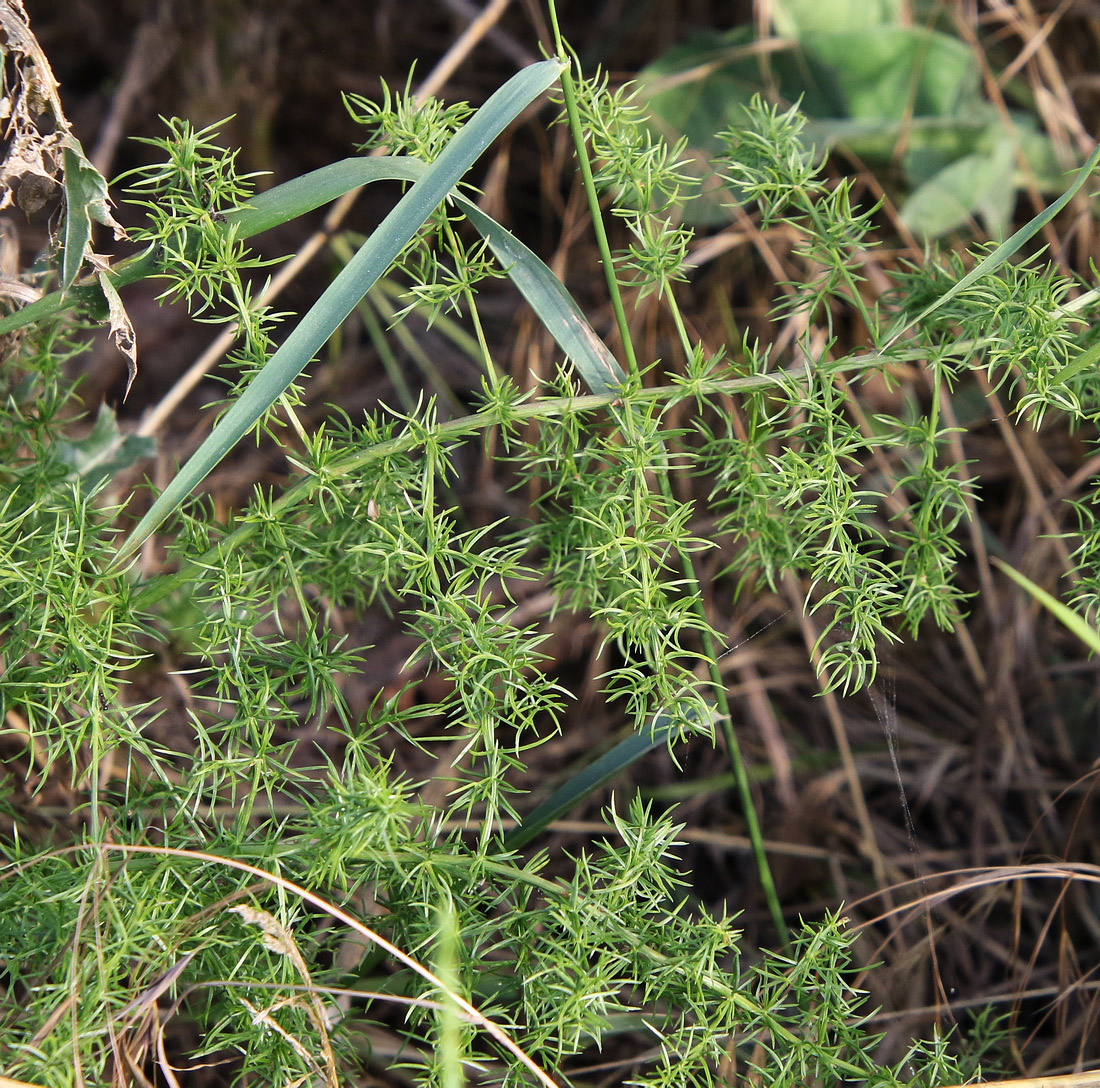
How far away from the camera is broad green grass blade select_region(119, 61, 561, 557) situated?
0.91 meters

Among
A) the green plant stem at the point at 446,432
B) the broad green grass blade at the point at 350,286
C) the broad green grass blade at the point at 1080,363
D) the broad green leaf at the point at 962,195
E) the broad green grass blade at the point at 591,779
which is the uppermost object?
the broad green grass blade at the point at 350,286

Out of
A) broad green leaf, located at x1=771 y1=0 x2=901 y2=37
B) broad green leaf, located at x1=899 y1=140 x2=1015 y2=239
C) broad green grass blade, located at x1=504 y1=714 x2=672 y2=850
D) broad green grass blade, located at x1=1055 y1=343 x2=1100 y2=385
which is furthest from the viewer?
broad green leaf, located at x1=771 y1=0 x2=901 y2=37

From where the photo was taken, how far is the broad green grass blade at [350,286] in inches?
35.6

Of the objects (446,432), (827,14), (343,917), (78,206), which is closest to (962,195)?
(827,14)

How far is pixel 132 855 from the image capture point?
951 millimetres

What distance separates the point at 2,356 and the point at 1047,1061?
1506mm

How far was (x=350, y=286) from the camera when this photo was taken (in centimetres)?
93

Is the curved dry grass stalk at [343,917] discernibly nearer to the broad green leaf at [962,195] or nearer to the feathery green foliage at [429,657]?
the feathery green foliage at [429,657]

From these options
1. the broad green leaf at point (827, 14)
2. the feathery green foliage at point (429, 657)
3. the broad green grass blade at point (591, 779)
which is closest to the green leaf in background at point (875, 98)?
the broad green leaf at point (827, 14)

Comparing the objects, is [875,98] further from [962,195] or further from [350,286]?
[350,286]

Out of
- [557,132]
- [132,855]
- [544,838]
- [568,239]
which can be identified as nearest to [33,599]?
[132,855]

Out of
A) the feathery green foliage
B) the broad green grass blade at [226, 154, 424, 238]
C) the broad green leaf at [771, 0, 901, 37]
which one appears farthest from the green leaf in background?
the broad green grass blade at [226, 154, 424, 238]

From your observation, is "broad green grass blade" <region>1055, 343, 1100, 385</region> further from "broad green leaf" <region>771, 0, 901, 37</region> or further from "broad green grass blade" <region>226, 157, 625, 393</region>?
"broad green leaf" <region>771, 0, 901, 37</region>

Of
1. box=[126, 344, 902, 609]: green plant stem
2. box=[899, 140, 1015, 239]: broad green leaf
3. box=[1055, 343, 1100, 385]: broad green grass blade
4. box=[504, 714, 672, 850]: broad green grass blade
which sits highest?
box=[1055, 343, 1100, 385]: broad green grass blade
